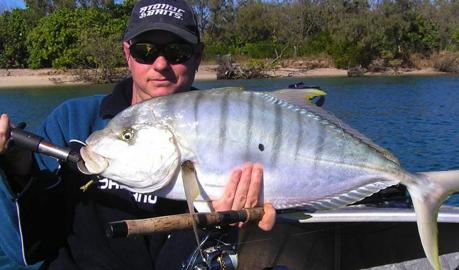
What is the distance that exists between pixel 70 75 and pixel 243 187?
64.6 meters

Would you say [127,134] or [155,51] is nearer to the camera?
[127,134]

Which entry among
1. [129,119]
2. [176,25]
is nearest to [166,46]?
[176,25]

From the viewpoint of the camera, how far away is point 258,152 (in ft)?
8.71

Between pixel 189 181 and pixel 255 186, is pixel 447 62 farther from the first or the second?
pixel 189 181

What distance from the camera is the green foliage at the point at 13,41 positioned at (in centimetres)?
6688

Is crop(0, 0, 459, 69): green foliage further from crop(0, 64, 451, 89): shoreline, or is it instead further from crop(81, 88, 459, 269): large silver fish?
crop(81, 88, 459, 269): large silver fish

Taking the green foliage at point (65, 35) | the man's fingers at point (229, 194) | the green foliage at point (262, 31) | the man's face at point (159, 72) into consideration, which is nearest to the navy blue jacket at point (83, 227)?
the man's face at point (159, 72)

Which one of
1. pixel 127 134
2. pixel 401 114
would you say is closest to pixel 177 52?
pixel 127 134

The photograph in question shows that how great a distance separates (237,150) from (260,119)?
0.18 m

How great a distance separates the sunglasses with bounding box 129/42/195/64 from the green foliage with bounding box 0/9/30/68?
6773 centimetres

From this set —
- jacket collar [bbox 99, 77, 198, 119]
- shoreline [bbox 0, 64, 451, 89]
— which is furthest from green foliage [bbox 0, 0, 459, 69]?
jacket collar [bbox 99, 77, 198, 119]

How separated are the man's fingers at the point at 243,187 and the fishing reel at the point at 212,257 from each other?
0.42 metres

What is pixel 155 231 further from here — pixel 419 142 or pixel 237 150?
pixel 419 142

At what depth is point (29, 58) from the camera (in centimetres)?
6750
